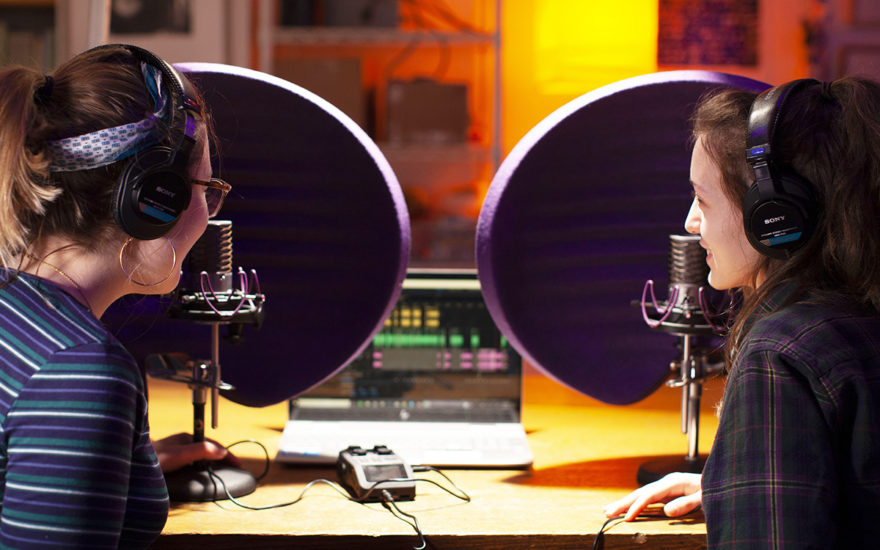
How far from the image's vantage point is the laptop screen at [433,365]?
1424 millimetres

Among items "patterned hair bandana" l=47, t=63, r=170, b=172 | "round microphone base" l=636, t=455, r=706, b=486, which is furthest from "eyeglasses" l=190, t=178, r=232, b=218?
"round microphone base" l=636, t=455, r=706, b=486

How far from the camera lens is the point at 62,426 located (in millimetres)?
752

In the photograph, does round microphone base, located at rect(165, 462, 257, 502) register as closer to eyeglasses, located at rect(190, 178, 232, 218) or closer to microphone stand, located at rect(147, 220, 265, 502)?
microphone stand, located at rect(147, 220, 265, 502)

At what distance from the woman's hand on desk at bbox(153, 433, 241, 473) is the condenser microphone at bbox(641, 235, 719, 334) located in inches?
25.0

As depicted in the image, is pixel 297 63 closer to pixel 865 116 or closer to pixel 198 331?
pixel 198 331

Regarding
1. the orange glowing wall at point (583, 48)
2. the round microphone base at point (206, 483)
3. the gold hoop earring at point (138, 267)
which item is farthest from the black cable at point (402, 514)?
the orange glowing wall at point (583, 48)

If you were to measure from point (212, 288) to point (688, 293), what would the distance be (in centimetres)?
65

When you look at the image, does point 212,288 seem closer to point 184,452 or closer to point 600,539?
point 184,452

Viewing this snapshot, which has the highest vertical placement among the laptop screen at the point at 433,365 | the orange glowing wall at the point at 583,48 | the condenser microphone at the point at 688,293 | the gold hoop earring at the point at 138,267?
the orange glowing wall at the point at 583,48

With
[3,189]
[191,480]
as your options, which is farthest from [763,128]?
[191,480]

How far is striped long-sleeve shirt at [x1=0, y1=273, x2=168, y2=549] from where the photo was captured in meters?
0.74

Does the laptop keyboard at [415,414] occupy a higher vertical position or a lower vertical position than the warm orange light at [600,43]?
lower

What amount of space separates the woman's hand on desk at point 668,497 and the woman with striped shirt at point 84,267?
1.82ft

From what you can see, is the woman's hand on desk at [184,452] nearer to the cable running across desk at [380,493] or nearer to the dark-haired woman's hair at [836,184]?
the cable running across desk at [380,493]
